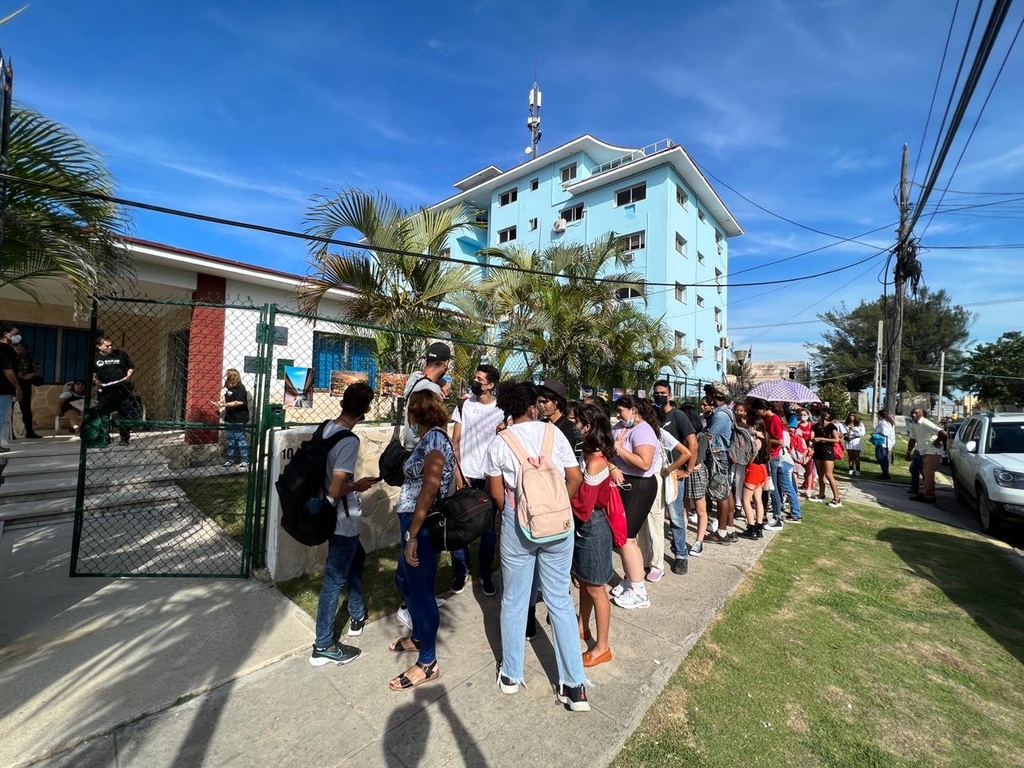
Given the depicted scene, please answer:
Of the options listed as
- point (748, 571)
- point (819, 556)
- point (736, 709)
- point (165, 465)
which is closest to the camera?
point (736, 709)

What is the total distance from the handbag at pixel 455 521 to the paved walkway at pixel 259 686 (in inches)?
33.6

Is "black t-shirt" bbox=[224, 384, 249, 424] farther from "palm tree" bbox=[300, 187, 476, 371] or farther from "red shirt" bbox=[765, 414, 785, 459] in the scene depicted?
"red shirt" bbox=[765, 414, 785, 459]

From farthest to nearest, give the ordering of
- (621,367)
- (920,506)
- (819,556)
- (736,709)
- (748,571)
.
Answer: (621,367) → (920,506) → (819,556) → (748,571) → (736,709)

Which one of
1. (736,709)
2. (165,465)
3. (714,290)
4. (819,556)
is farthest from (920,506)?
(714,290)

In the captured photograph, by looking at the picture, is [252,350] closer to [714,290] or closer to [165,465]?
[165,465]

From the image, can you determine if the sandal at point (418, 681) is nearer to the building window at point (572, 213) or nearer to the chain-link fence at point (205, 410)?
the chain-link fence at point (205, 410)

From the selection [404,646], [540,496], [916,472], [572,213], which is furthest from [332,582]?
[572,213]

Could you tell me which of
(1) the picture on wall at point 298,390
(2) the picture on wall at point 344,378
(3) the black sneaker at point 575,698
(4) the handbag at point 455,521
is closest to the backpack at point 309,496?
(4) the handbag at point 455,521

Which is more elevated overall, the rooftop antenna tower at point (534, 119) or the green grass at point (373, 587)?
the rooftop antenna tower at point (534, 119)

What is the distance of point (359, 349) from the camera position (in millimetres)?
6461

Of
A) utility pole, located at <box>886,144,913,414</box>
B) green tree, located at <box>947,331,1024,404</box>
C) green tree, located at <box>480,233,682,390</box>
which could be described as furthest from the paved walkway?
green tree, located at <box>947,331,1024,404</box>

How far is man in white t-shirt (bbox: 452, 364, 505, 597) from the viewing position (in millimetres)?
3578

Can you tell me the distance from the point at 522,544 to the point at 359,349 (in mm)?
4861

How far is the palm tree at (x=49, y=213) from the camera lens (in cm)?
307
